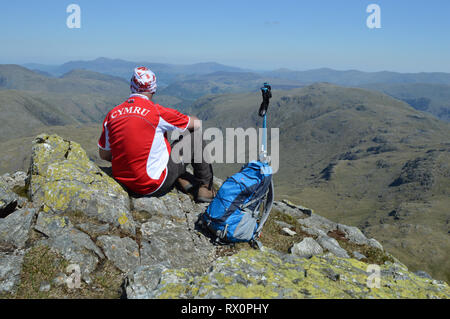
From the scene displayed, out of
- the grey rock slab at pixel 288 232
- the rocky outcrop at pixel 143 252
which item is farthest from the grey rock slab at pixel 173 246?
the grey rock slab at pixel 288 232

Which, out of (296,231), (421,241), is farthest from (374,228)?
(296,231)

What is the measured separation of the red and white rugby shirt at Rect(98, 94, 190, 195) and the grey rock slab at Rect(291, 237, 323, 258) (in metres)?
5.38

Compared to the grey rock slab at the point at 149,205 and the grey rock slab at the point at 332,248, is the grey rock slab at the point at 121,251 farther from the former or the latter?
the grey rock slab at the point at 332,248

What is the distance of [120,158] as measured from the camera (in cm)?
968

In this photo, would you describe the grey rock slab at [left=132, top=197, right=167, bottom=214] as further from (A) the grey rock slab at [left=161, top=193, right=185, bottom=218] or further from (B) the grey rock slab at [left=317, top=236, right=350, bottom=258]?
(B) the grey rock slab at [left=317, top=236, right=350, bottom=258]

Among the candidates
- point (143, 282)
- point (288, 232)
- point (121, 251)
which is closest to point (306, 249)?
point (288, 232)

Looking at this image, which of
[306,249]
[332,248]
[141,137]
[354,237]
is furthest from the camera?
[354,237]

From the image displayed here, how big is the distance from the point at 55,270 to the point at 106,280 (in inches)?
Result: 49.2

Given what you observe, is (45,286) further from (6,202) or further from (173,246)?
(173,246)

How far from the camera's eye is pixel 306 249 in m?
10.4

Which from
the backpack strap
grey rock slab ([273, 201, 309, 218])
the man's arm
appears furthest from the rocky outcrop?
grey rock slab ([273, 201, 309, 218])

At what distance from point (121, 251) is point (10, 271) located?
2571 mm

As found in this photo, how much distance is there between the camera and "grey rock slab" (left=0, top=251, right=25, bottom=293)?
6422 millimetres

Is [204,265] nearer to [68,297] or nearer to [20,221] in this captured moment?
[68,297]
